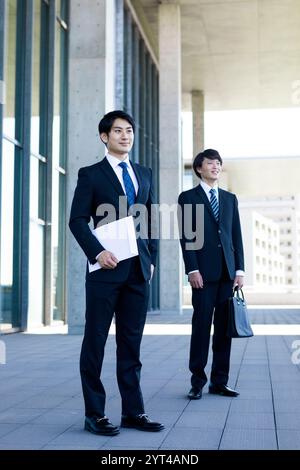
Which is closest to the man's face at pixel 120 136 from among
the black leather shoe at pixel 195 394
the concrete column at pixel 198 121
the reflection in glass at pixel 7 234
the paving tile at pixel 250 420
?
the paving tile at pixel 250 420

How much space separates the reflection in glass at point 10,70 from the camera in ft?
42.1

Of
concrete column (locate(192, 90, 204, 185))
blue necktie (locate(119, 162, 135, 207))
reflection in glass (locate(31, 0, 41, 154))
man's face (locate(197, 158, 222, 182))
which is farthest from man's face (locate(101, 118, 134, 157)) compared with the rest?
concrete column (locate(192, 90, 204, 185))

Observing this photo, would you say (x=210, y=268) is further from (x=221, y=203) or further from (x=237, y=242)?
(x=221, y=203)

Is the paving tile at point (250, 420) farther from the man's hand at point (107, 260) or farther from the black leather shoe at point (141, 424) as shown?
the man's hand at point (107, 260)

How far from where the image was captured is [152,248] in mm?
4211

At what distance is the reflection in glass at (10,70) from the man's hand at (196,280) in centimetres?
827

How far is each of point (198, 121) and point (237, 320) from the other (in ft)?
76.1

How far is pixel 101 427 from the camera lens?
154 inches

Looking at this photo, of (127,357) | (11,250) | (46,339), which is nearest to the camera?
(127,357)

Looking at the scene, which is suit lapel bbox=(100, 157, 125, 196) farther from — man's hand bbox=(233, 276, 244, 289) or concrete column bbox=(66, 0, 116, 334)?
A: concrete column bbox=(66, 0, 116, 334)

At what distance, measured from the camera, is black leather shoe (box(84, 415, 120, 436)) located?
388 centimetres

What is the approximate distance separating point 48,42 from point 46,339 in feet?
24.3
